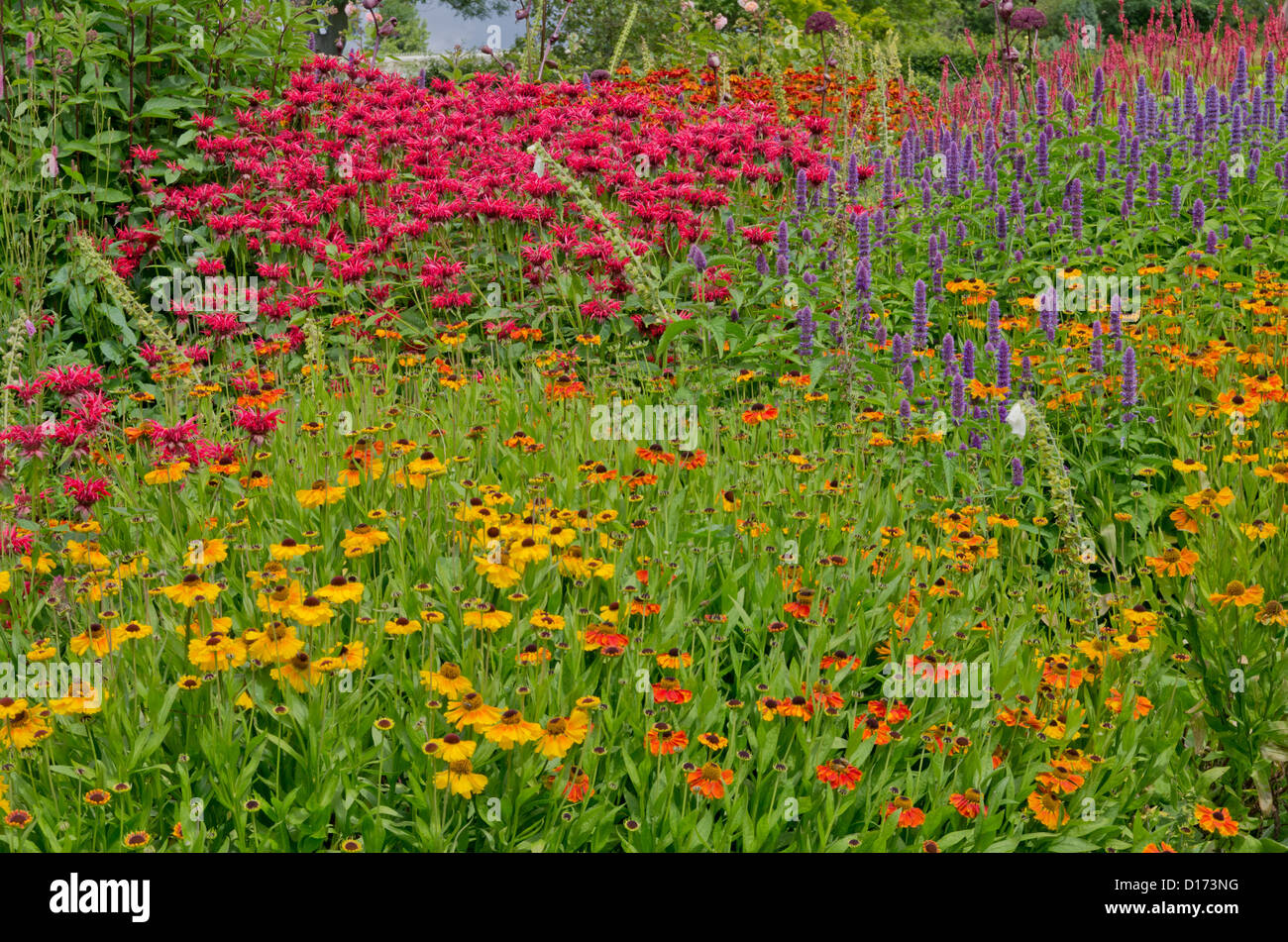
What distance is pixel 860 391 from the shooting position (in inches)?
183

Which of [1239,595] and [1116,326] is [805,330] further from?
[1239,595]

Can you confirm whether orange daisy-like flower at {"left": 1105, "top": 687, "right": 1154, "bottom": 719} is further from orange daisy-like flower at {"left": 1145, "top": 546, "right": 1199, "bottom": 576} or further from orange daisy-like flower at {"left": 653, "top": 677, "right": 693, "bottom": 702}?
orange daisy-like flower at {"left": 653, "top": 677, "right": 693, "bottom": 702}

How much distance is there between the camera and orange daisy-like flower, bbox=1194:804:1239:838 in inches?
99.7

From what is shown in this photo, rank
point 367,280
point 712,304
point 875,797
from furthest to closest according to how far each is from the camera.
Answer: point 367,280
point 712,304
point 875,797

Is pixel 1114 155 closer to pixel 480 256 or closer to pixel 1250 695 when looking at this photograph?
pixel 480 256

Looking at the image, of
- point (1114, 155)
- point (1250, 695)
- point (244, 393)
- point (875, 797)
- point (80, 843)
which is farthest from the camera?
point (1114, 155)

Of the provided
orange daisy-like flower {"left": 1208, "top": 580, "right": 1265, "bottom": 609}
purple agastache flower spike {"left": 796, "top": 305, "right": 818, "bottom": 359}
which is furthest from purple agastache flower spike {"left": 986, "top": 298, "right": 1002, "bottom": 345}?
orange daisy-like flower {"left": 1208, "top": 580, "right": 1265, "bottom": 609}

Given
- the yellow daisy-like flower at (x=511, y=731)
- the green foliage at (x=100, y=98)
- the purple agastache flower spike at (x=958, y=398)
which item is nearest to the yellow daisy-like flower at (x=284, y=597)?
the yellow daisy-like flower at (x=511, y=731)

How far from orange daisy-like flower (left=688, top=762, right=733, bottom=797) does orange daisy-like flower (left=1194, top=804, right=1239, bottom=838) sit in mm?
1110

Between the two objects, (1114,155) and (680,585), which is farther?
(1114,155)

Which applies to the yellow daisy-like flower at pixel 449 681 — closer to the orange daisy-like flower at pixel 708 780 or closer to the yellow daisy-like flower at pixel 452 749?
the yellow daisy-like flower at pixel 452 749

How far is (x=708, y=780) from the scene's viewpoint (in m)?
2.33
